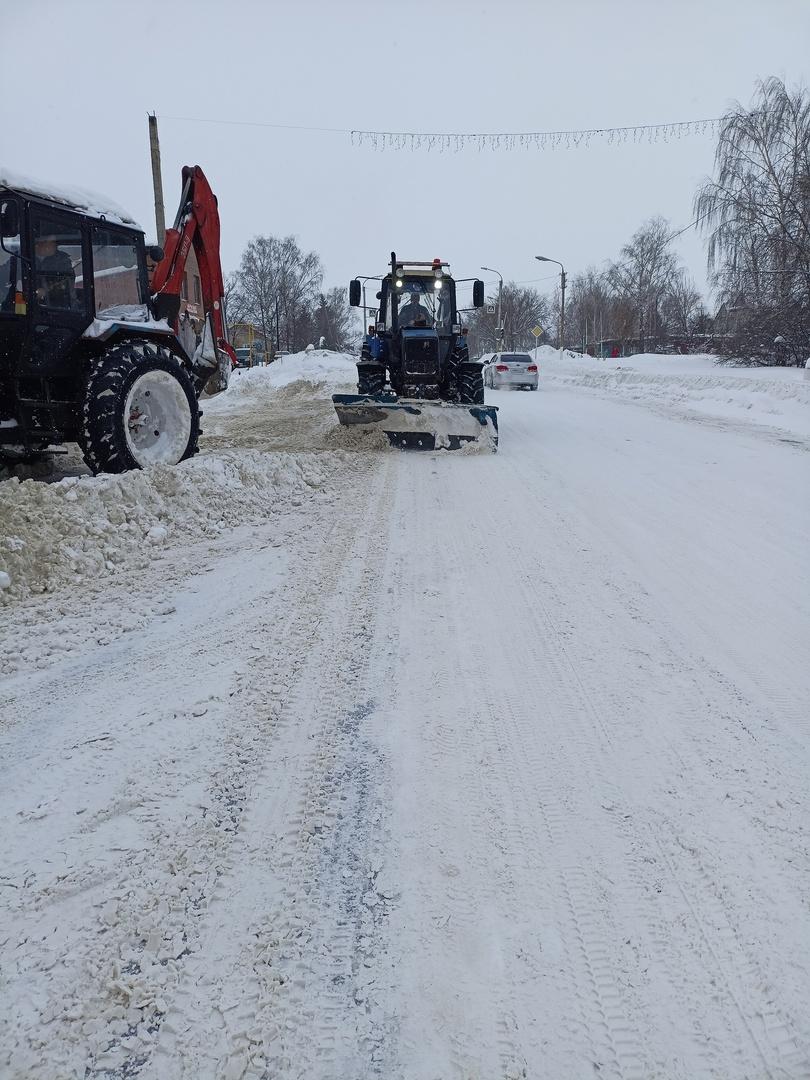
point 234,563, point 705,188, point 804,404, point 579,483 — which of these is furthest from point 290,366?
point 234,563

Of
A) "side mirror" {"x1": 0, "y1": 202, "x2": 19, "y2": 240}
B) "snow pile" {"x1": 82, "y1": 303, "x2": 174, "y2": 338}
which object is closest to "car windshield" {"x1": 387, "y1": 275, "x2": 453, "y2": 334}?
"snow pile" {"x1": 82, "y1": 303, "x2": 174, "y2": 338}

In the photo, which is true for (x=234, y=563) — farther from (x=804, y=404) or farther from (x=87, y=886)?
(x=804, y=404)

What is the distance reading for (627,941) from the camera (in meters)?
1.85

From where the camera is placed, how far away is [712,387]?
20.7 m

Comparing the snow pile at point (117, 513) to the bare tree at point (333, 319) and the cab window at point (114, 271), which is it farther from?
the bare tree at point (333, 319)

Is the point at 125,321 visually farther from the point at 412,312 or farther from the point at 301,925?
the point at 301,925

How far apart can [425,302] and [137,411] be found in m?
6.82

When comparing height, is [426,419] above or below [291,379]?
below

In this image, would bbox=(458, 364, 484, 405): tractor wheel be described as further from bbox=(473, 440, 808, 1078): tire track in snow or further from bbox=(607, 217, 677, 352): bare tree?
bbox=(607, 217, 677, 352): bare tree

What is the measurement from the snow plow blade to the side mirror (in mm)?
4916

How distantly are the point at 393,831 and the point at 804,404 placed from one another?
15109 millimetres

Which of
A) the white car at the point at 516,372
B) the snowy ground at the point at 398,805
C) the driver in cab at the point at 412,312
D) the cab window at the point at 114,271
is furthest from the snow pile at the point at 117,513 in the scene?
the white car at the point at 516,372

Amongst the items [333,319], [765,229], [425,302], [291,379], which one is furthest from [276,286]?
[425,302]

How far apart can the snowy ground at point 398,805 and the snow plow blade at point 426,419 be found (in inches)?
192
